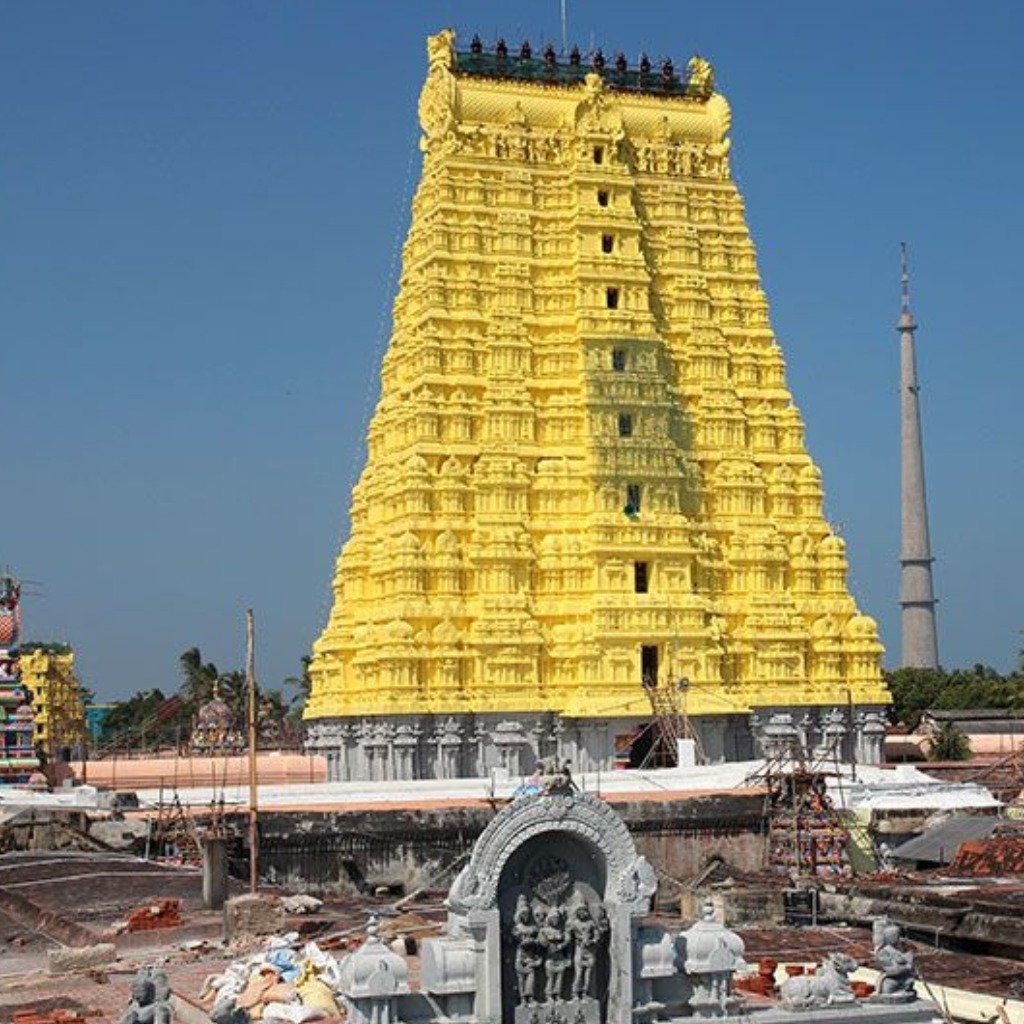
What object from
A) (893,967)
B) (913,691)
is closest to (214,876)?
(893,967)

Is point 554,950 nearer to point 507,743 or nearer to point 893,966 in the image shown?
point 893,966

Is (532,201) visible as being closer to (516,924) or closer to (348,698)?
(348,698)

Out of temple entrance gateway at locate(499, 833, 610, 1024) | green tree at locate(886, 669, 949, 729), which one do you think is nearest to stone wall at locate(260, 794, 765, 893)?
temple entrance gateway at locate(499, 833, 610, 1024)

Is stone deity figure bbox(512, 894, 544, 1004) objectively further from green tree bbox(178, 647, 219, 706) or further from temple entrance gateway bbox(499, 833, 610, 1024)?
green tree bbox(178, 647, 219, 706)

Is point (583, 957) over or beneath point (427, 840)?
beneath

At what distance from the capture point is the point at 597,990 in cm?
1973

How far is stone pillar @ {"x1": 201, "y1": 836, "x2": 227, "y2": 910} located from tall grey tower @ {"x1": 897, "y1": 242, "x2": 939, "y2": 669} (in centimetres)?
8171

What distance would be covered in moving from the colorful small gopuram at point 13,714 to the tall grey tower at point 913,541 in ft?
222

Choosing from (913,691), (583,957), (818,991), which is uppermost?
(913,691)

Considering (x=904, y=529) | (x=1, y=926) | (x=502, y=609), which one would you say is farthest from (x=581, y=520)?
(x=904, y=529)

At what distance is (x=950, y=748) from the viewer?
66.2 meters

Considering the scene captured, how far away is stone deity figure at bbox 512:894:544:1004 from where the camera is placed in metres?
19.4

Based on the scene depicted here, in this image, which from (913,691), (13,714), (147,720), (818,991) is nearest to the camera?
(818,991)

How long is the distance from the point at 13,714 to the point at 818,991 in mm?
34809
